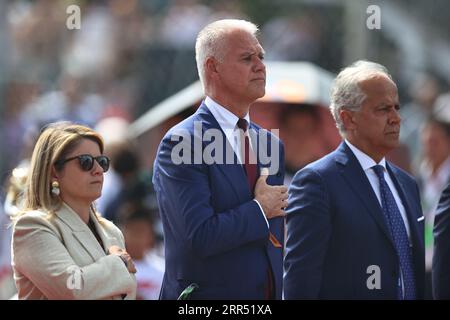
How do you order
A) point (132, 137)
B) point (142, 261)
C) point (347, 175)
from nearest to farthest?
point (347, 175)
point (142, 261)
point (132, 137)

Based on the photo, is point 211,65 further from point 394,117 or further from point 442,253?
point 442,253

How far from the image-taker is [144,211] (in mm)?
9367

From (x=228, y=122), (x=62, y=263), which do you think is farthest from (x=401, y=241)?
(x=62, y=263)

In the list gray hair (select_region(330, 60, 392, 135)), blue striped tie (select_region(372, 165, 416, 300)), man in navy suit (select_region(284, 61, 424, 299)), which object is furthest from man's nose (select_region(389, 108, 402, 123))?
blue striped tie (select_region(372, 165, 416, 300))

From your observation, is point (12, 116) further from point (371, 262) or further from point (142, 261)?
point (371, 262)

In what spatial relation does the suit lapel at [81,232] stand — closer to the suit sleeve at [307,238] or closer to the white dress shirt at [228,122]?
the white dress shirt at [228,122]

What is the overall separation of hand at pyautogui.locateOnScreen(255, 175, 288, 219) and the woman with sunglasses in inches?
24.8

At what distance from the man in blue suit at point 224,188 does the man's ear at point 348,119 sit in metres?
0.47

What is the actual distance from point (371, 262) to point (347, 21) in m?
7.47

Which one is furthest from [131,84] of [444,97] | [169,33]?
[444,97]

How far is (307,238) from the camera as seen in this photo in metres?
6.23

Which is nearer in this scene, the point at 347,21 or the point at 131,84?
the point at 347,21

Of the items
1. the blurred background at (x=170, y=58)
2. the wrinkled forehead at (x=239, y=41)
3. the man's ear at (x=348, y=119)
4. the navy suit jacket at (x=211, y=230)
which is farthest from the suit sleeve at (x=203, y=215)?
the blurred background at (x=170, y=58)
